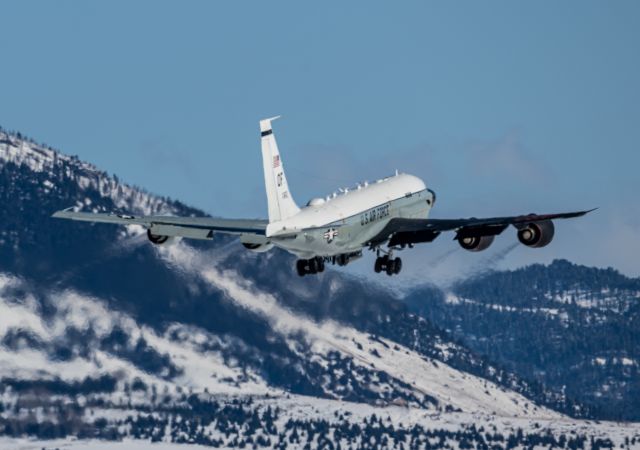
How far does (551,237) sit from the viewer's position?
152000 millimetres

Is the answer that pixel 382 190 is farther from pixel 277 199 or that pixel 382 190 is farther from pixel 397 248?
pixel 277 199

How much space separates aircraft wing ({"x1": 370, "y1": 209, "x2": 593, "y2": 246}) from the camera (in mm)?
151250

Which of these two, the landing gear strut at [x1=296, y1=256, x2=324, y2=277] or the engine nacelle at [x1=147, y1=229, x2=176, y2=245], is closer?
the landing gear strut at [x1=296, y1=256, x2=324, y2=277]

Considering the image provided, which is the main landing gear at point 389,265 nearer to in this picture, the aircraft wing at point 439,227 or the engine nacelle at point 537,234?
the aircraft wing at point 439,227

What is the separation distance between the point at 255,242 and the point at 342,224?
21.7 ft

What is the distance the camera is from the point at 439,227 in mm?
154375

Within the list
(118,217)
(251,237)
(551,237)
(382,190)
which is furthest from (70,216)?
(551,237)

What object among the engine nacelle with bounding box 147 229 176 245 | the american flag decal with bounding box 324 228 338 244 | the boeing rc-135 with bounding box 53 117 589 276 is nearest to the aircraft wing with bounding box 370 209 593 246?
the boeing rc-135 with bounding box 53 117 589 276

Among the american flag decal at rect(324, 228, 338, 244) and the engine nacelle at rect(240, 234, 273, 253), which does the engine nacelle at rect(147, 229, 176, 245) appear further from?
the american flag decal at rect(324, 228, 338, 244)

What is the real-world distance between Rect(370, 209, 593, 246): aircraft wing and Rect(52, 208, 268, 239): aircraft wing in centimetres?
954

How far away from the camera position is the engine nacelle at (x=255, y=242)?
5920 inches

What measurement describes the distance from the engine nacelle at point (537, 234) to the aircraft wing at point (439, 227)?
555 millimetres

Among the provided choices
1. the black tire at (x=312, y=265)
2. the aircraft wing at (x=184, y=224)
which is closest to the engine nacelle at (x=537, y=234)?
the black tire at (x=312, y=265)

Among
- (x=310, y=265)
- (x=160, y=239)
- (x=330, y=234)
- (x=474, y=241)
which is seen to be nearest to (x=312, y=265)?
(x=310, y=265)
